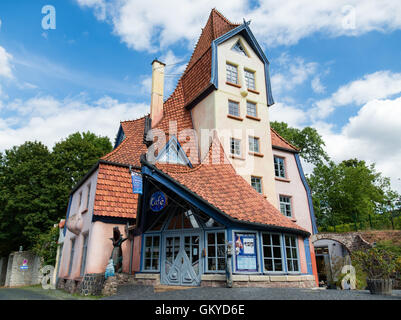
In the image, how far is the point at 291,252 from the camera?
1325 centimetres

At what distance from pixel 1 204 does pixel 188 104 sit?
25114 mm

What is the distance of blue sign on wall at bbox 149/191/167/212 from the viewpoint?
1371 centimetres

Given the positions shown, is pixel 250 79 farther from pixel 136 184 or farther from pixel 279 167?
pixel 136 184

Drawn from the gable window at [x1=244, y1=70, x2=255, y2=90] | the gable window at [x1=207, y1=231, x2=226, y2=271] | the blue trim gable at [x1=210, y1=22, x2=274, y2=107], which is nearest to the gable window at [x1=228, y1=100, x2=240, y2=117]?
the gable window at [x1=244, y1=70, x2=255, y2=90]

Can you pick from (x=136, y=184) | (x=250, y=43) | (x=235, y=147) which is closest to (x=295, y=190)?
(x=235, y=147)

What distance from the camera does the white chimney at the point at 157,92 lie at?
64.9 ft

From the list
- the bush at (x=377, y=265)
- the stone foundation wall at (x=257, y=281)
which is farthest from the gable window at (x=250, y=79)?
the bush at (x=377, y=265)

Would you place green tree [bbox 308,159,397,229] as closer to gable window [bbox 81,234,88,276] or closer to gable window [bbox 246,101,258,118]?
gable window [bbox 246,101,258,118]

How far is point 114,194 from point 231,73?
10427 mm

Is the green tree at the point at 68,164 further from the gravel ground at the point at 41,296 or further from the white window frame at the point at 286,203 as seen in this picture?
the white window frame at the point at 286,203

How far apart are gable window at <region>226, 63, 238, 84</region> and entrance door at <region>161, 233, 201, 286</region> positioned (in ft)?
34.3

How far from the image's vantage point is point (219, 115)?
17594mm
